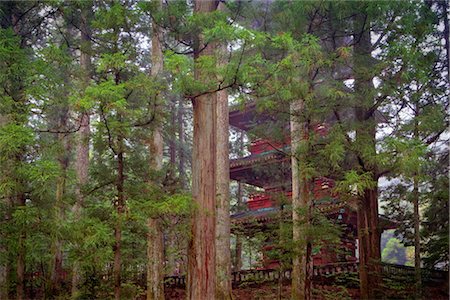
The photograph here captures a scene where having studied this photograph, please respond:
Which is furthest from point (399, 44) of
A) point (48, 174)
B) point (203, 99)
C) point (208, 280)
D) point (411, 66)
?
point (48, 174)

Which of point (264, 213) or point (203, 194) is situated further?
point (264, 213)

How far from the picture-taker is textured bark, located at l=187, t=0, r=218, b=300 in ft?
20.5

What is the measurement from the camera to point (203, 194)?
21.6ft

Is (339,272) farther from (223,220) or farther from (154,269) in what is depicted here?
(154,269)

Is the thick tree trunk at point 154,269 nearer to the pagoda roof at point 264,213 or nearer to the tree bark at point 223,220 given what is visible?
the tree bark at point 223,220

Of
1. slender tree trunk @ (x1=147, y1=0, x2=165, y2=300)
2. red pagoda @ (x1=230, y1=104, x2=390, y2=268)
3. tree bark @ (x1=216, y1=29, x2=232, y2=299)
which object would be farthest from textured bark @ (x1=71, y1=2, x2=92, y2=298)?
red pagoda @ (x1=230, y1=104, x2=390, y2=268)

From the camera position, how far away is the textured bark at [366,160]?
8.03 metres

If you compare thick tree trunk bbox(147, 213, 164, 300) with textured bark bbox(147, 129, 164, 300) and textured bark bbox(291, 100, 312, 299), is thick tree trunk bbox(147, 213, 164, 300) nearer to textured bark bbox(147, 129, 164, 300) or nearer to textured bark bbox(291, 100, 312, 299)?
textured bark bbox(147, 129, 164, 300)

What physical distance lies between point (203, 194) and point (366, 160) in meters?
2.81

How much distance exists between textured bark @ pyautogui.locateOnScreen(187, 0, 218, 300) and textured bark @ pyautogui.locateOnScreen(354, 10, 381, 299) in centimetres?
259

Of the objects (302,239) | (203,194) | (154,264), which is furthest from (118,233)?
(154,264)

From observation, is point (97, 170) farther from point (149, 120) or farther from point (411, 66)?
point (411, 66)

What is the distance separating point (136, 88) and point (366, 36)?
15.6ft

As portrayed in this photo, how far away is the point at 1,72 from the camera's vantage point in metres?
7.20
